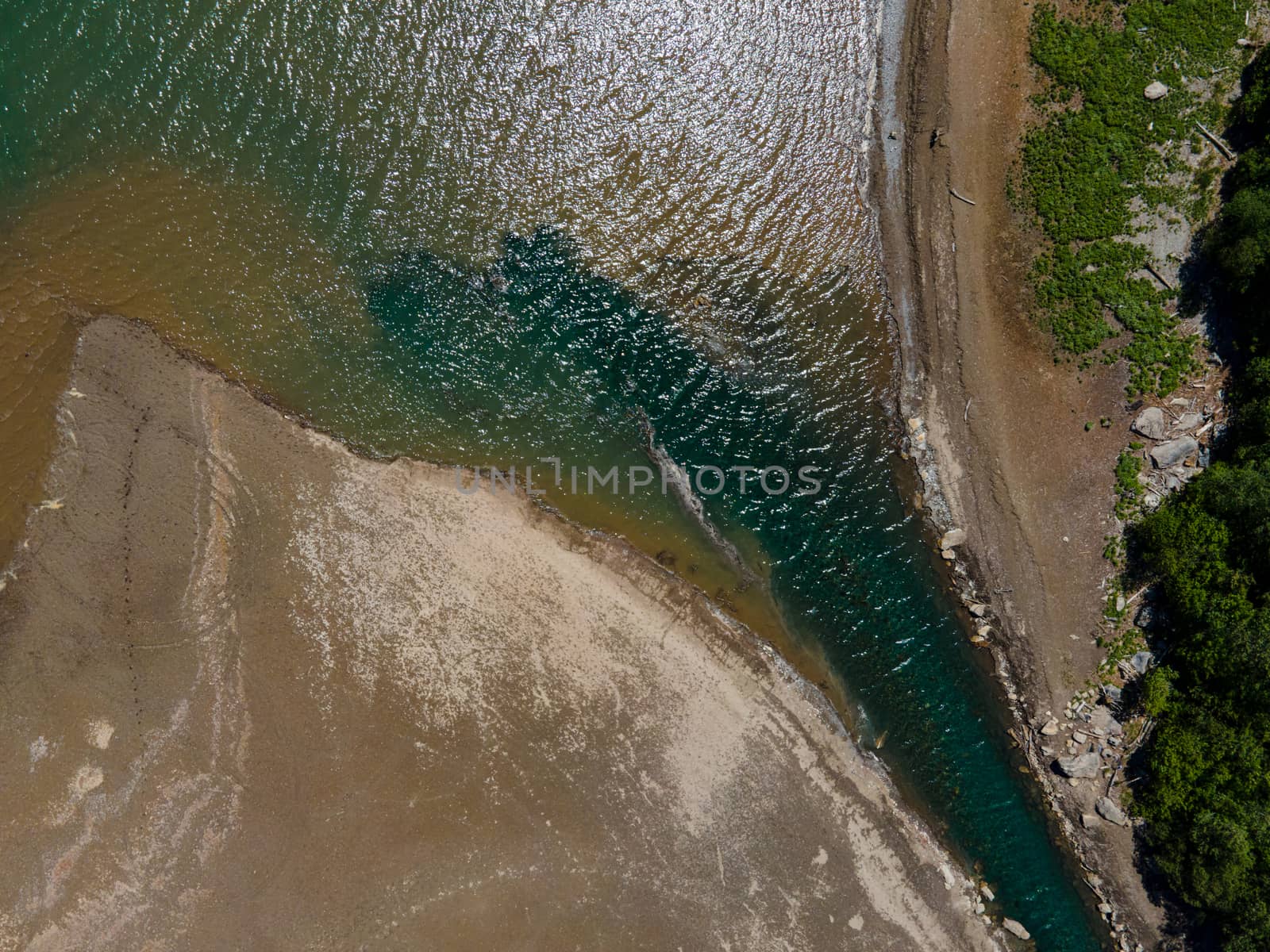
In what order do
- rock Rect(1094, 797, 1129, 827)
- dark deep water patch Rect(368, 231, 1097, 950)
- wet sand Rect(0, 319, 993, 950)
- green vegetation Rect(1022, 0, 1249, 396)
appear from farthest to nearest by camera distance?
dark deep water patch Rect(368, 231, 1097, 950), green vegetation Rect(1022, 0, 1249, 396), rock Rect(1094, 797, 1129, 827), wet sand Rect(0, 319, 993, 950)

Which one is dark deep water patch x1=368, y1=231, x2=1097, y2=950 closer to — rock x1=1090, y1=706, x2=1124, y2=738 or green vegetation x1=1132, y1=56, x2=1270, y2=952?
rock x1=1090, y1=706, x2=1124, y2=738

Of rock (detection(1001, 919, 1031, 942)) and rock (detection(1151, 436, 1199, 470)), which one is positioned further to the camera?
rock (detection(1001, 919, 1031, 942))

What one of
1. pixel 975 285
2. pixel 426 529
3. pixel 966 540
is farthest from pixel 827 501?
pixel 426 529

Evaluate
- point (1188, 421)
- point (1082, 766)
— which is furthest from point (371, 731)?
point (1188, 421)

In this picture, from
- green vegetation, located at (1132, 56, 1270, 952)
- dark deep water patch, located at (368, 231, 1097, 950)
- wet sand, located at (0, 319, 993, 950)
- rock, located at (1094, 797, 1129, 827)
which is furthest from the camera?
dark deep water patch, located at (368, 231, 1097, 950)

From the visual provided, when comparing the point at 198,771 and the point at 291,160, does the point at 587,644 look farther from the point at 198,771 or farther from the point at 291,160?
the point at 291,160

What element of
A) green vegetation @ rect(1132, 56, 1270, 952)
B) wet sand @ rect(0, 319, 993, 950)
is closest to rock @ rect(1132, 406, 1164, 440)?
green vegetation @ rect(1132, 56, 1270, 952)
